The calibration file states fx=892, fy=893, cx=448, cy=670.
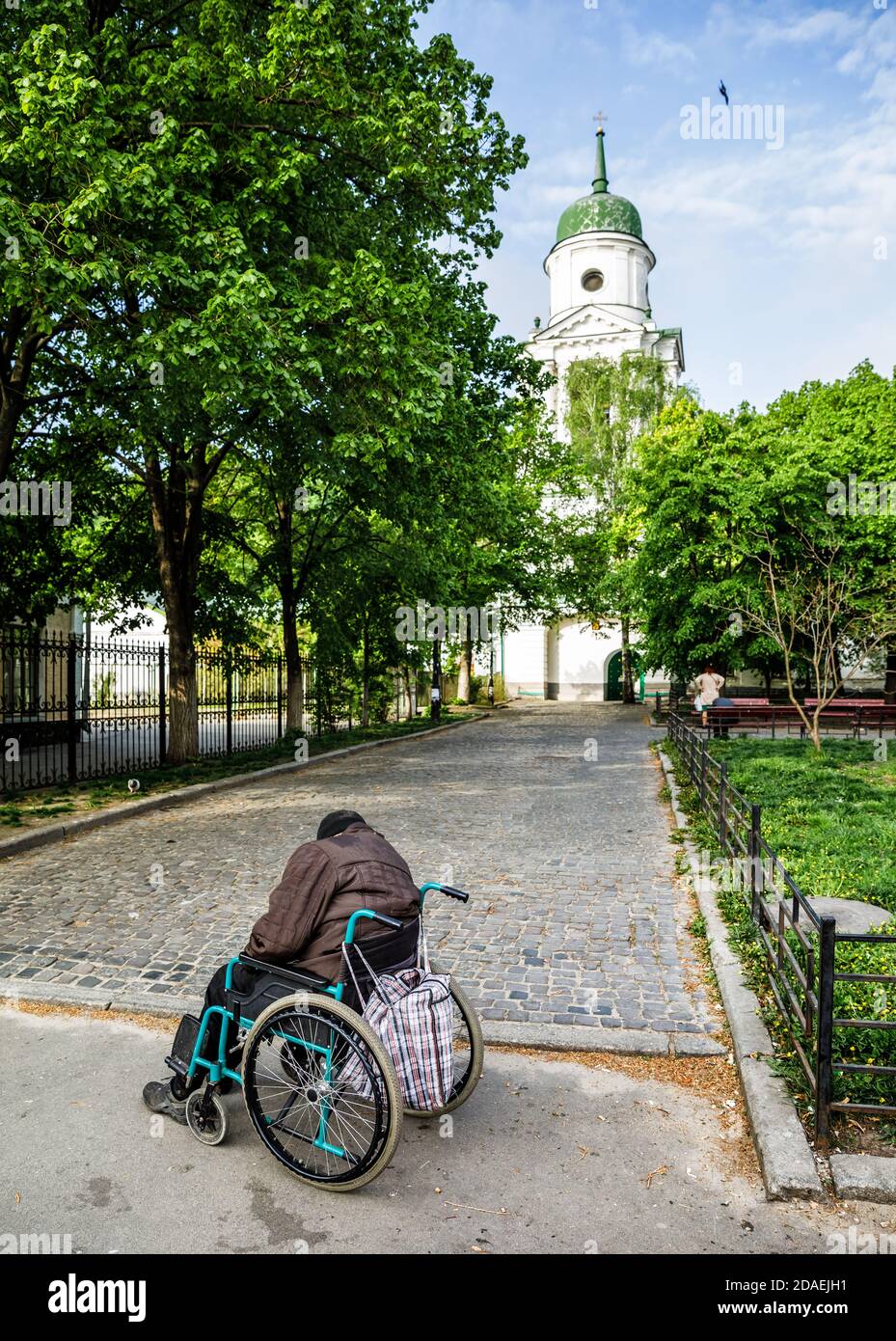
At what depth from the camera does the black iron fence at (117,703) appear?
42.6 feet

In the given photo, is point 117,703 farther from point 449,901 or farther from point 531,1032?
point 531,1032

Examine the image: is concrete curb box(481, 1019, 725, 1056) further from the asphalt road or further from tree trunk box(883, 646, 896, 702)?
tree trunk box(883, 646, 896, 702)

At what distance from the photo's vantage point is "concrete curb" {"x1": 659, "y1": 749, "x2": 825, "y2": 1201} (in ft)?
10.9

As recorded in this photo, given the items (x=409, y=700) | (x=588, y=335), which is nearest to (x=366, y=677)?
(x=409, y=700)

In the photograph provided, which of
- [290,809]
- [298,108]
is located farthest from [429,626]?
[298,108]

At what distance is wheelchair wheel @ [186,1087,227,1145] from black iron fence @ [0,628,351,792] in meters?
9.48

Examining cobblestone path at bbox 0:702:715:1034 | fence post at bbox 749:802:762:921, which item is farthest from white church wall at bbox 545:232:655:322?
fence post at bbox 749:802:762:921

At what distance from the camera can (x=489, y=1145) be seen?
369 cm

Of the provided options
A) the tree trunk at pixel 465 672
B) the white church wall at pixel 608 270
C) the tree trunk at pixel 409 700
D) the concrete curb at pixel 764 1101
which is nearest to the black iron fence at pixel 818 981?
the concrete curb at pixel 764 1101

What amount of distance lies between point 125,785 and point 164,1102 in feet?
32.4

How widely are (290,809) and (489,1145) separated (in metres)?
8.44

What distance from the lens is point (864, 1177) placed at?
329 cm
